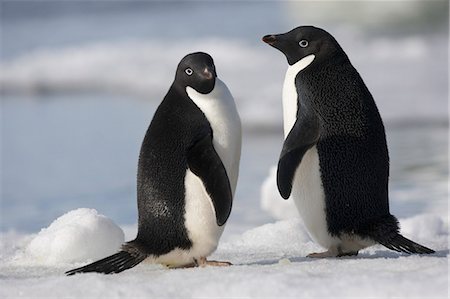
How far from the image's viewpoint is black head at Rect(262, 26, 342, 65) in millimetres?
4348

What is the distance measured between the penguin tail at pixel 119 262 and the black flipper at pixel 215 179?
1.14 feet

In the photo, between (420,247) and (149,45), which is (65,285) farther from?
(149,45)

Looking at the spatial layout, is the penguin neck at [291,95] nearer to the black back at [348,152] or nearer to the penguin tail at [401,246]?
the black back at [348,152]

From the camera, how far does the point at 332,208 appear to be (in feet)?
13.6

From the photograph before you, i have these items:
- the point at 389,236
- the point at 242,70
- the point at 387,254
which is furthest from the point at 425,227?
the point at 242,70

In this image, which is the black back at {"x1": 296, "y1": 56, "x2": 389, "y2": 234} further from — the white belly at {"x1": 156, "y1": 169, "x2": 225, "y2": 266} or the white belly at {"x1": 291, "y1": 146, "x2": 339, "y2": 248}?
the white belly at {"x1": 156, "y1": 169, "x2": 225, "y2": 266}

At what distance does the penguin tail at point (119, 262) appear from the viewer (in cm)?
393

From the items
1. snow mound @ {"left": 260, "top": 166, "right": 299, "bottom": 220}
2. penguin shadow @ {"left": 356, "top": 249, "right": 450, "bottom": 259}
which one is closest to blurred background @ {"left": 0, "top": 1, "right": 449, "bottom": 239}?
snow mound @ {"left": 260, "top": 166, "right": 299, "bottom": 220}

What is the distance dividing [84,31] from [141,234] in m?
20.8

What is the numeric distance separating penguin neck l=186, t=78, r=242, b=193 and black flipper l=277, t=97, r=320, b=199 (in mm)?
196

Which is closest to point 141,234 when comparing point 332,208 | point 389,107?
point 332,208

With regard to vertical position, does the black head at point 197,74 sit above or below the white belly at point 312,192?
above

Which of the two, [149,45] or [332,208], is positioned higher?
[149,45]

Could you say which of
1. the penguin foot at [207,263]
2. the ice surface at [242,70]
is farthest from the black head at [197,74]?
the ice surface at [242,70]
